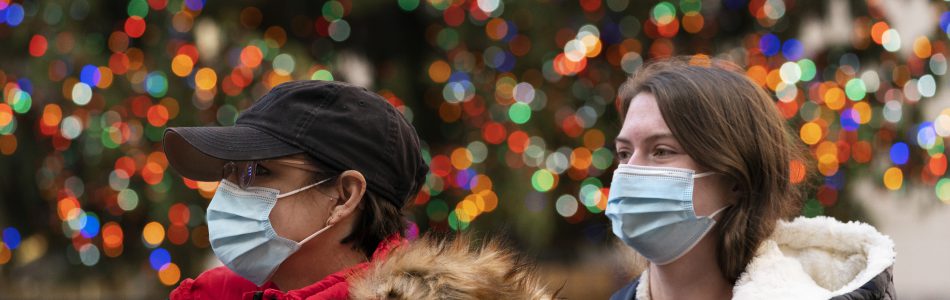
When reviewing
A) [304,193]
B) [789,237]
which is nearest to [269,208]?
[304,193]

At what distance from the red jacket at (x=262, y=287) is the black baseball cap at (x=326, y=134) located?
0.66 ft

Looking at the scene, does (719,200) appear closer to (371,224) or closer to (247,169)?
(371,224)

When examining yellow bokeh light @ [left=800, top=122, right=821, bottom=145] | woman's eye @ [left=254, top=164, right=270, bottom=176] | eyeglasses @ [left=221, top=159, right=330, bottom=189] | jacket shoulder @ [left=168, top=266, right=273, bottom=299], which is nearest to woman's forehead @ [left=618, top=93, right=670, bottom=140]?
eyeglasses @ [left=221, top=159, right=330, bottom=189]

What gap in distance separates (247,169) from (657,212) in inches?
43.2

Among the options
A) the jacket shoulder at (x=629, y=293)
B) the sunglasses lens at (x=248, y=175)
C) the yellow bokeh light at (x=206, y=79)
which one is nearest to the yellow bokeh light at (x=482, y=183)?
the yellow bokeh light at (x=206, y=79)

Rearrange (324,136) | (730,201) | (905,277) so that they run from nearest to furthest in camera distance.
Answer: (324,136), (730,201), (905,277)

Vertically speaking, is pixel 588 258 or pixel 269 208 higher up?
pixel 269 208

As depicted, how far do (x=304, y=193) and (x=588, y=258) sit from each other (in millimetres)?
5187

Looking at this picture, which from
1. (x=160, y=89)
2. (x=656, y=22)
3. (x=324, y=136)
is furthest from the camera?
(x=656, y=22)

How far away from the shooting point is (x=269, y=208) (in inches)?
112

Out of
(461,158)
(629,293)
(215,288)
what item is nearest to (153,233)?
(461,158)

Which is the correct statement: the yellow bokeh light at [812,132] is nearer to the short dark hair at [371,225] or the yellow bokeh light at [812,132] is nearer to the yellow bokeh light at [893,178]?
the yellow bokeh light at [893,178]

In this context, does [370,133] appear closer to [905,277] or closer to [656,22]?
[656,22]

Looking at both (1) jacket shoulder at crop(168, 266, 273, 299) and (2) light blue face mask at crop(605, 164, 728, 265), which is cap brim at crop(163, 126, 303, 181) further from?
(2) light blue face mask at crop(605, 164, 728, 265)
